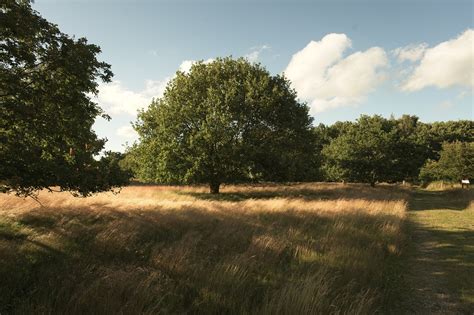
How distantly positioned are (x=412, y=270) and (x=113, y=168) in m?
9.09

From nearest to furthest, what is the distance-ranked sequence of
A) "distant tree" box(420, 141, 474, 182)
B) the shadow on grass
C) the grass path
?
the grass path < the shadow on grass < "distant tree" box(420, 141, 474, 182)

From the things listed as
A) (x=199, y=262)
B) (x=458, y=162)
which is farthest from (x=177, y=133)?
(x=458, y=162)

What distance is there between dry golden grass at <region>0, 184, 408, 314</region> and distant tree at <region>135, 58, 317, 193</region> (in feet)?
31.6

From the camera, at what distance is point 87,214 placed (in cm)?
1160

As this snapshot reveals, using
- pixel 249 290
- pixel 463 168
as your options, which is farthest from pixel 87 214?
pixel 463 168

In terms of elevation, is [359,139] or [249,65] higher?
[249,65]

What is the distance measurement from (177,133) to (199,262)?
17567 mm

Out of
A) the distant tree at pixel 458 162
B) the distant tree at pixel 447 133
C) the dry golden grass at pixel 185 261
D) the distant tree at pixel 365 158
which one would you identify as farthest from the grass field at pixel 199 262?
the distant tree at pixel 447 133

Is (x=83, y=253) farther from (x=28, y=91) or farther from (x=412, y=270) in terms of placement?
(x=412, y=270)

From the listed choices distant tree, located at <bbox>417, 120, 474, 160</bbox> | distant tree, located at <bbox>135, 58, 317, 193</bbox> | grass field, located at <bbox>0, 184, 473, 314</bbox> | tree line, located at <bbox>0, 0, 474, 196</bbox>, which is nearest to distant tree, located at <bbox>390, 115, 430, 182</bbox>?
tree line, located at <bbox>0, 0, 474, 196</bbox>

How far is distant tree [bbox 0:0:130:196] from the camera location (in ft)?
23.7

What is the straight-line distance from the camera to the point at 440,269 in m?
8.84

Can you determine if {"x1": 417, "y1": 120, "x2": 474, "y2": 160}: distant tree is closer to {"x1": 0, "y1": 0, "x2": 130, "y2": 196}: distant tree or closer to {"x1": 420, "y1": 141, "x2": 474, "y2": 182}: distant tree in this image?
{"x1": 420, "y1": 141, "x2": 474, "y2": 182}: distant tree

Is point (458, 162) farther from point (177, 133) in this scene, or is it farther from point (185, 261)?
point (185, 261)
